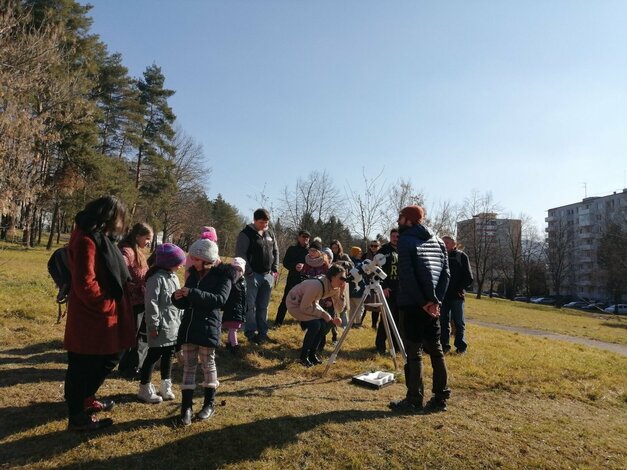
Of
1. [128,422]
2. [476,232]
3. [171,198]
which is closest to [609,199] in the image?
[476,232]

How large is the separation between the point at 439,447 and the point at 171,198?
119 feet

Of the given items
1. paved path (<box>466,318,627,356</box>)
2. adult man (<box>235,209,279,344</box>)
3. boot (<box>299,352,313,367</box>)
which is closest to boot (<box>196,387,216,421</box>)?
boot (<box>299,352,313,367</box>)

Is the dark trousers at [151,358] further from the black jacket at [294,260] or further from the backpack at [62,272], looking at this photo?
the black jacket at [294,260]

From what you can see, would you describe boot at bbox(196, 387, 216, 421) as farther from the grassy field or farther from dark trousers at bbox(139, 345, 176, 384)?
dark trousers at bbox(139, 345, 176, 384)

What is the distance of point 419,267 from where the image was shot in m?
4.42

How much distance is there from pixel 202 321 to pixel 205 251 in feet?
2.12

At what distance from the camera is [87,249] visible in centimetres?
349

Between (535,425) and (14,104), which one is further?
(14,104)

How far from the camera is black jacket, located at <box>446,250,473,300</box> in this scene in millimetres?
7734

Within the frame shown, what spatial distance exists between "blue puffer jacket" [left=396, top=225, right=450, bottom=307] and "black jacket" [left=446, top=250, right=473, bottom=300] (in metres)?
3.28

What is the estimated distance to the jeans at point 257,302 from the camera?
6906 mm

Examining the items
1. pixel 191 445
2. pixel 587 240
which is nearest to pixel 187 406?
pixel 191 445

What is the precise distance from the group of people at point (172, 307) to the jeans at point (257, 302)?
64cm

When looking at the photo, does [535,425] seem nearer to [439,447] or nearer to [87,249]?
[439,447]
